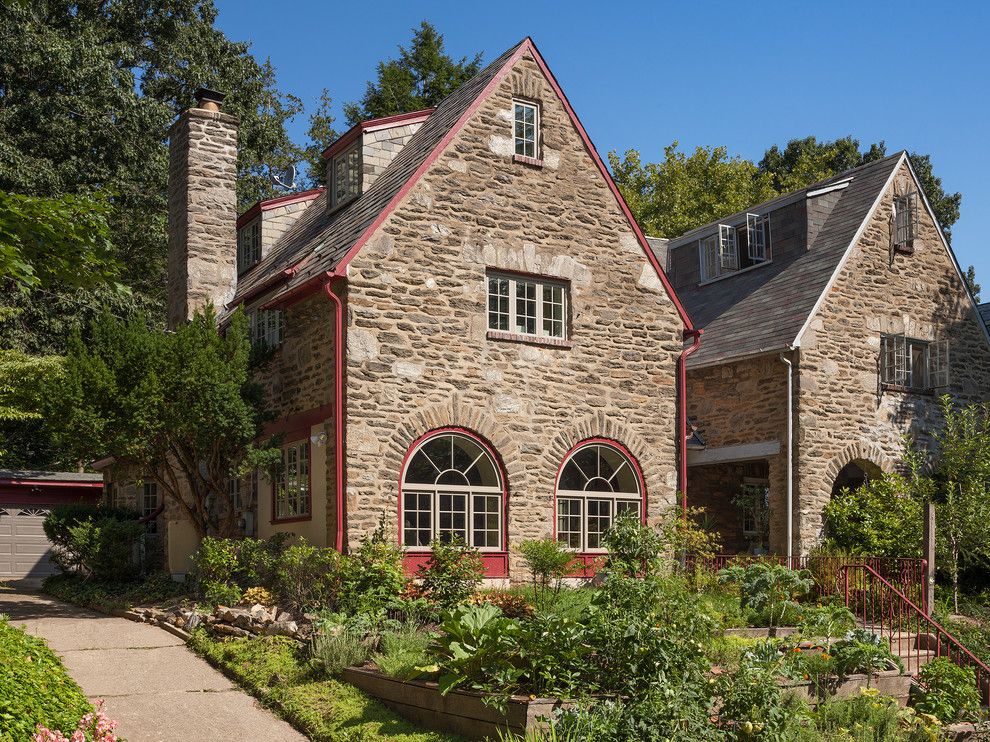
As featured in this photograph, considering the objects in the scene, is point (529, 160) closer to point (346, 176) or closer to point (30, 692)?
point (346, 176)

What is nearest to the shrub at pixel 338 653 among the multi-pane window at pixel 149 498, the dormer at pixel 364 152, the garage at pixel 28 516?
the dormer at pixel 364 152

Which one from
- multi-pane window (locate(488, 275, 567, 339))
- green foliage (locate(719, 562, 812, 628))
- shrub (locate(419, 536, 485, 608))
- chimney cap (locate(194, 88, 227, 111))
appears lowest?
green foliage (locate(719, 562, 812, 628))

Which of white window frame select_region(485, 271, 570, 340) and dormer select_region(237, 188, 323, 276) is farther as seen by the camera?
dormer select_region(237, 188, 323, 276)

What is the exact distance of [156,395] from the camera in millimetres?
16000

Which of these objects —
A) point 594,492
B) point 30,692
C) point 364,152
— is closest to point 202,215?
point 364,152

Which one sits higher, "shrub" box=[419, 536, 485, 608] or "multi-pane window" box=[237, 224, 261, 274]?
"multi-pane window" box=[237, 224, 261, 274]

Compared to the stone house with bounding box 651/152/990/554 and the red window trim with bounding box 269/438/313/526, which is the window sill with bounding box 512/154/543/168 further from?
the stone house with bounding box 651/152/990/554

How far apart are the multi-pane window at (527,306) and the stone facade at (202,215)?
6.57 meters

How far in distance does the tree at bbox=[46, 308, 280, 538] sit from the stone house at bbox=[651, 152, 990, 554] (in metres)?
9.49

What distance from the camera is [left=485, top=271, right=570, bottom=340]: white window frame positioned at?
17.6 m

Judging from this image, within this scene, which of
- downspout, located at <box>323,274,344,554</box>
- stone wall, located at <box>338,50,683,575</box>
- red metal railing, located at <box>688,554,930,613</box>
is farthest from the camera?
red metal railing, located at <box>688,554,930,613</box>

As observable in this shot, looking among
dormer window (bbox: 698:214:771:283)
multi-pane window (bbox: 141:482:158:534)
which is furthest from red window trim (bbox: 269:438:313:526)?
dormer window (bbox: 698:214:771:283)

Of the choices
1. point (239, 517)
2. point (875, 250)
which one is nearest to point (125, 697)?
point (239, 517)

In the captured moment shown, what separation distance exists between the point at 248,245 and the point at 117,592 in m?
8.17
